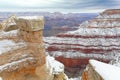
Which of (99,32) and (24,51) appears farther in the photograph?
(99,32)

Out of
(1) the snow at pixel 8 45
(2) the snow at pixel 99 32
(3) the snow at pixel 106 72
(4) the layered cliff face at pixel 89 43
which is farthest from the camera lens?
(2) the snow at pixel 99 32

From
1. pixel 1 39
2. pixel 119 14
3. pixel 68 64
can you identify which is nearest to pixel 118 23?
pixel 119 14

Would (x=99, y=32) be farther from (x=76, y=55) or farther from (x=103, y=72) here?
(x=103, y=72)

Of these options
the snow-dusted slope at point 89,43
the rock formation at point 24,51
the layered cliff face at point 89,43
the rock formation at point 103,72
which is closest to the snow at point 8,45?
the rock formation at point 24,51

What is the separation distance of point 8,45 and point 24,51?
2.91ft

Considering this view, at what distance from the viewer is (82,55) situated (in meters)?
77.4

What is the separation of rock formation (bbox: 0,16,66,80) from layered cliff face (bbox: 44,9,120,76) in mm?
57015

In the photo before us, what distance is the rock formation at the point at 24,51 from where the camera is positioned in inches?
535

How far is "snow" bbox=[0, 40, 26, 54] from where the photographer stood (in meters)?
13.8

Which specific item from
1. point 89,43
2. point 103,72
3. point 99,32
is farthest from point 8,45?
point 99,32

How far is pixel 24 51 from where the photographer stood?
46.3ft

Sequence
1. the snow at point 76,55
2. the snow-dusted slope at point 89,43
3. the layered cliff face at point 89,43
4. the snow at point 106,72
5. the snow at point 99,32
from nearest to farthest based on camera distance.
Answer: the snow at point 106,72, the layered cliff face at point 89,43, the snow-dusted slope at point 89,43, the snow at point 76,55, the snow at point 99,32

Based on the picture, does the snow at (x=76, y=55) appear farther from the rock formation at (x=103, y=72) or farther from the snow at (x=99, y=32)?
the rock formation at (x=103, y=72)

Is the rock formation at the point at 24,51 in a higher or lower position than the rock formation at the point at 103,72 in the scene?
lower
